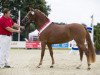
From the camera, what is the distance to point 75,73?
1200cm

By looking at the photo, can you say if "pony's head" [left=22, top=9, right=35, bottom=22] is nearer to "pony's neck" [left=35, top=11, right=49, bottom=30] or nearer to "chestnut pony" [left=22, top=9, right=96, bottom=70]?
"chestnut pony" [left=22, top=9, right=96, bottom=70]

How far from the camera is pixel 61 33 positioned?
13977mm

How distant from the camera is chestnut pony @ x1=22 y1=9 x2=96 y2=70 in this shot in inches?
539

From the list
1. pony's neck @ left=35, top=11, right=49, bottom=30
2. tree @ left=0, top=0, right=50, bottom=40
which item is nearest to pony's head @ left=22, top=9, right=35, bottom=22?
pony's neck @ left=35, top=11, right=49, bottom=30

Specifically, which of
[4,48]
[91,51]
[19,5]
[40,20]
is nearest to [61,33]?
[40,20]

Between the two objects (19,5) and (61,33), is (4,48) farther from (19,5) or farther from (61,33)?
(19,5)

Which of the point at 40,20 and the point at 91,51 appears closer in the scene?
the point at 91,51

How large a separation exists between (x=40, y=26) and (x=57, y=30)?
70 cm

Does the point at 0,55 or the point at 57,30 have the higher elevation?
the point at 57,30

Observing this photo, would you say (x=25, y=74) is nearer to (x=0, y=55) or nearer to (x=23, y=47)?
(x=0, y=55)

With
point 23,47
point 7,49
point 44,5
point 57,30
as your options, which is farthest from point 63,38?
point 44,5

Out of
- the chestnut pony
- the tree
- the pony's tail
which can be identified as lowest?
the pony's tail

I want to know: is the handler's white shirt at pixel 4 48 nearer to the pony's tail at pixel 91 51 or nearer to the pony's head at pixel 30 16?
the pony's head at pixel 30 16

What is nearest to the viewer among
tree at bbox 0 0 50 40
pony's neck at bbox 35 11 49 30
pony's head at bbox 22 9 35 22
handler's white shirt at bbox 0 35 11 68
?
handler's white shirt at bbox 0 35 11 68
